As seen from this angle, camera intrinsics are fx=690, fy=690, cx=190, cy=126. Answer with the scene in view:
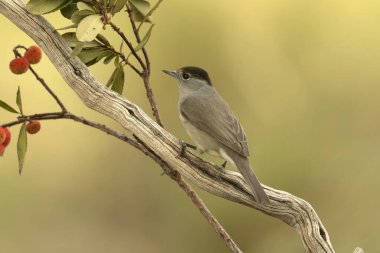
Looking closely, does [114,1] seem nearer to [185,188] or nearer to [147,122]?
[147,122]

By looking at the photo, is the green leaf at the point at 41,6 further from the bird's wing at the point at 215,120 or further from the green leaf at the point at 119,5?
the bird's wing at the point at 215,120

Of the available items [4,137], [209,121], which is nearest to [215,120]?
[209,121]

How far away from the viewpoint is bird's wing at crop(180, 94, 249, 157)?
2.35m

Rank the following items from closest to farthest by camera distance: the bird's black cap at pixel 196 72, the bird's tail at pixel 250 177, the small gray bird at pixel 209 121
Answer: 1. the bird's tail at pixel 250 177
2. the small gray bird at pixel 209 121
3. the bird's black cap at pixel 196 72

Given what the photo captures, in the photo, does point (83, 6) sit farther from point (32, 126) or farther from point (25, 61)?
point (32, 126)

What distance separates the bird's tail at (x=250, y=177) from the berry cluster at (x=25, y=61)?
2.28ft

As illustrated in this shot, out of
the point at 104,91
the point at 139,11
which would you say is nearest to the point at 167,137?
the point at 104,91

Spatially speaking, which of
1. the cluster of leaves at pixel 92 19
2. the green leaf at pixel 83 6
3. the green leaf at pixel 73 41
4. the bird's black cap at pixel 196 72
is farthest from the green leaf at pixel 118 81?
the bird's black cap at pixel 196 72

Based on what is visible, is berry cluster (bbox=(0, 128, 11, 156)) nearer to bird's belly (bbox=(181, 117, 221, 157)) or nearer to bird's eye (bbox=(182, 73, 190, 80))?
bird's belly (bbox=(181, 117, 221, 157))

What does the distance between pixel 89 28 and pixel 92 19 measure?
0.19 feet

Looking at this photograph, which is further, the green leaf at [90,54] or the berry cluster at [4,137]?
the green leaf at [90,54]

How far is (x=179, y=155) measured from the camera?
183cm

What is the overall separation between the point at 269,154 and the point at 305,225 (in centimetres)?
157

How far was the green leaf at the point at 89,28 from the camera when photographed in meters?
1.85
